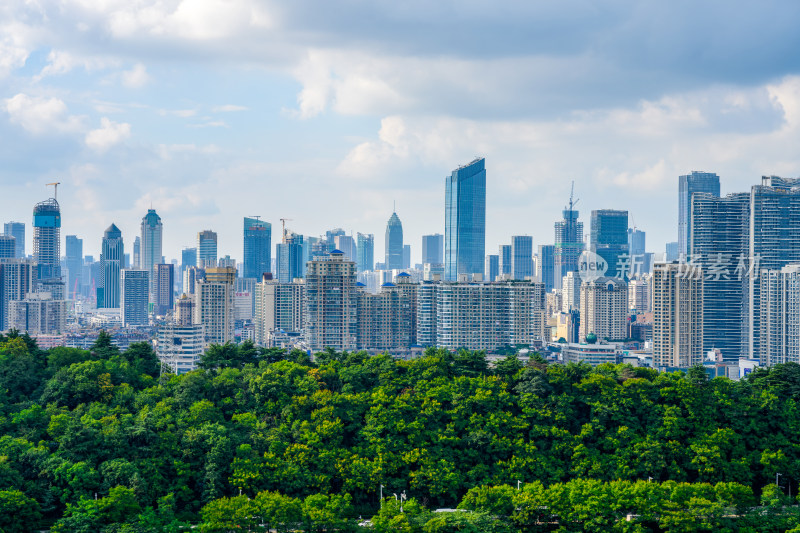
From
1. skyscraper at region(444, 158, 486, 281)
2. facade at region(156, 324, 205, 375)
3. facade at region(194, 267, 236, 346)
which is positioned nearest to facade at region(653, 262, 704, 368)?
facade at region(156, 324, 205, 375)

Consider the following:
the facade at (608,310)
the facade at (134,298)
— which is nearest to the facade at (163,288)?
the facade at (134,298)

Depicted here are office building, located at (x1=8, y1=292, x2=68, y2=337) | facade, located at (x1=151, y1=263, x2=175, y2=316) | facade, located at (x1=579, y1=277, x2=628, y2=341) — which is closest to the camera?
facade, located at (x1=579, y1=277, x2=628, y2=341)

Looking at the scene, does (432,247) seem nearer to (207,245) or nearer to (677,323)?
(207,245)

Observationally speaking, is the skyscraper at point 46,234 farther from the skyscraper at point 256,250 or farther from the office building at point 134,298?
the skyscraper at point 256,250

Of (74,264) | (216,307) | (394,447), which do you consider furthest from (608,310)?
(74,264)

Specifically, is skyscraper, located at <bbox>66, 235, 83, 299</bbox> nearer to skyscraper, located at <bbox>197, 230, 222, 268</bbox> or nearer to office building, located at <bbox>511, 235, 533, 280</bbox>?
skyscraper, located at <bbox>197, 230, 222, 268</bbox>

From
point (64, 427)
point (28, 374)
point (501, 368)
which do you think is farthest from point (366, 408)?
point (28, 374)

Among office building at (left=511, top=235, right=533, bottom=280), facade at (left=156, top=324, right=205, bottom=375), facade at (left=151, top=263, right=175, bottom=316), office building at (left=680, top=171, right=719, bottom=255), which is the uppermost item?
office building at (left=680, top=171, right=719, bottom=255)
